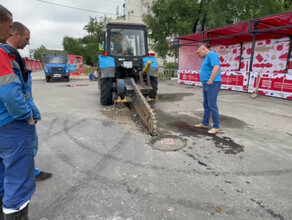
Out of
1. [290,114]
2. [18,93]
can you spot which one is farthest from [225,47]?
[18,93]

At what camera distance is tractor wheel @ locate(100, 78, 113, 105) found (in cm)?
651

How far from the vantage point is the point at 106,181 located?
8.83 feet

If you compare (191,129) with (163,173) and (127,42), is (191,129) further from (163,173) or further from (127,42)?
(127,42)

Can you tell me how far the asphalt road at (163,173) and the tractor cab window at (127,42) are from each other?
2801 millimetres

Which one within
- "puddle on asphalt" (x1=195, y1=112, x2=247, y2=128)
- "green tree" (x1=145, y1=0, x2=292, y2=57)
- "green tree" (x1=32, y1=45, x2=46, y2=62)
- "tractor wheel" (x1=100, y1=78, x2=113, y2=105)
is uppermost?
"green tree" (x1=32, y1=45, x2=46, y2=62)

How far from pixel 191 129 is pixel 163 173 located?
2.15 meters

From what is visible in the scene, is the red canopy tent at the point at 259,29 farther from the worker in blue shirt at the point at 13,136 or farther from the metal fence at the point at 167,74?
the worker in blue shirt at the point at 13,136

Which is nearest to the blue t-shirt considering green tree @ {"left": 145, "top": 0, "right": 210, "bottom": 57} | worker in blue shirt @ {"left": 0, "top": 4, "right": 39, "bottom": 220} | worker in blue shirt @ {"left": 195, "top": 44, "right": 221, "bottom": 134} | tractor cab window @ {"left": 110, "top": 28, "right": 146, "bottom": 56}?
worker in blue shirt @ {"left": 195, "top": 44, "right": 221, "bottom": 134}

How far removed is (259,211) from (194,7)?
1697 centimetres

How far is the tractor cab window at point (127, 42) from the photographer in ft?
21.7

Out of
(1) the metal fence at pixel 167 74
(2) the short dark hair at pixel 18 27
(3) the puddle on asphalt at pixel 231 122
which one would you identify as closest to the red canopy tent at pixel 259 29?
(3) the puddle on asphalt at pixel 231 122

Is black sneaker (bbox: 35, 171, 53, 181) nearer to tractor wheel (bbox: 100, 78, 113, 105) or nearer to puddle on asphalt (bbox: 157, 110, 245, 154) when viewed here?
puddle on asphalt (bbox: 157, 110, 245, 154)

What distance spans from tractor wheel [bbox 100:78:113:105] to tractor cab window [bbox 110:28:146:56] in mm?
997

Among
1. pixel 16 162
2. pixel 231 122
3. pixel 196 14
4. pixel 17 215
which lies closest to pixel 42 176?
pixel 17 215
